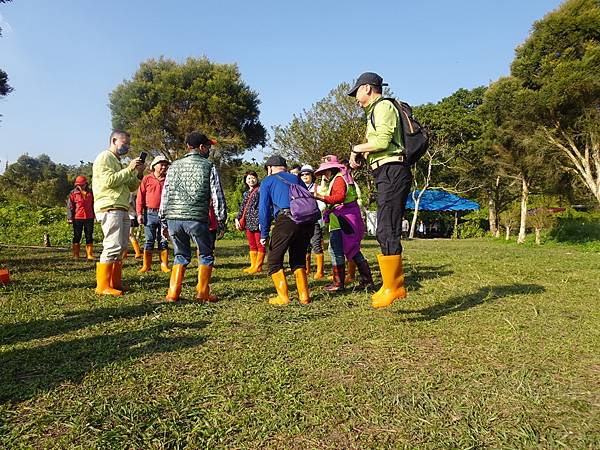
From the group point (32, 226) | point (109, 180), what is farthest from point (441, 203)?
point (109, 180)

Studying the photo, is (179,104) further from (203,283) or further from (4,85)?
(203,283)

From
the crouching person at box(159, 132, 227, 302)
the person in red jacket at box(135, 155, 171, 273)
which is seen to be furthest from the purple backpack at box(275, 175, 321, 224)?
the person in red jacket at box(135, 155, 171, 273)

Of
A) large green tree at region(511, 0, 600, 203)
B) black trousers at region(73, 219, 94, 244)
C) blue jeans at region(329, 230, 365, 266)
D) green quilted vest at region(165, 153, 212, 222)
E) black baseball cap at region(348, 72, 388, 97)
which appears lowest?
blue jeans at region(329, 230, 365, 266)

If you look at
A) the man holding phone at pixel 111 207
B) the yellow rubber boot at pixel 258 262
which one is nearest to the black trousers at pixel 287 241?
the man holding phone at pixel 111 207

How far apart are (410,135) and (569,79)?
14.6m

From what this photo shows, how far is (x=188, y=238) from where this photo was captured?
4.83 metres

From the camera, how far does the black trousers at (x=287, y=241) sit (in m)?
4.79

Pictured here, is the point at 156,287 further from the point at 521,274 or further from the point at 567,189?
the point at 567,189

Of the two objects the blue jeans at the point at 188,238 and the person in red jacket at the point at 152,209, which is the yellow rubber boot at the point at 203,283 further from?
the person in red jacket at the point at 152,209

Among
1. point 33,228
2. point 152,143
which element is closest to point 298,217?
point 33,228

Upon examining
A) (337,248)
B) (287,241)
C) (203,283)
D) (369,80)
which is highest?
(369,80)

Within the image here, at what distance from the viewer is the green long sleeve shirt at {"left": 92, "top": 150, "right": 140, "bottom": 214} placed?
5086mm

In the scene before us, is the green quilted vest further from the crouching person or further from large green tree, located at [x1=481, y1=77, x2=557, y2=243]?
large green tree, located at [x1=481, y1=77, x2=557, y2=243]

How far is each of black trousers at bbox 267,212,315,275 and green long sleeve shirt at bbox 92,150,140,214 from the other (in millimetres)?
1986
